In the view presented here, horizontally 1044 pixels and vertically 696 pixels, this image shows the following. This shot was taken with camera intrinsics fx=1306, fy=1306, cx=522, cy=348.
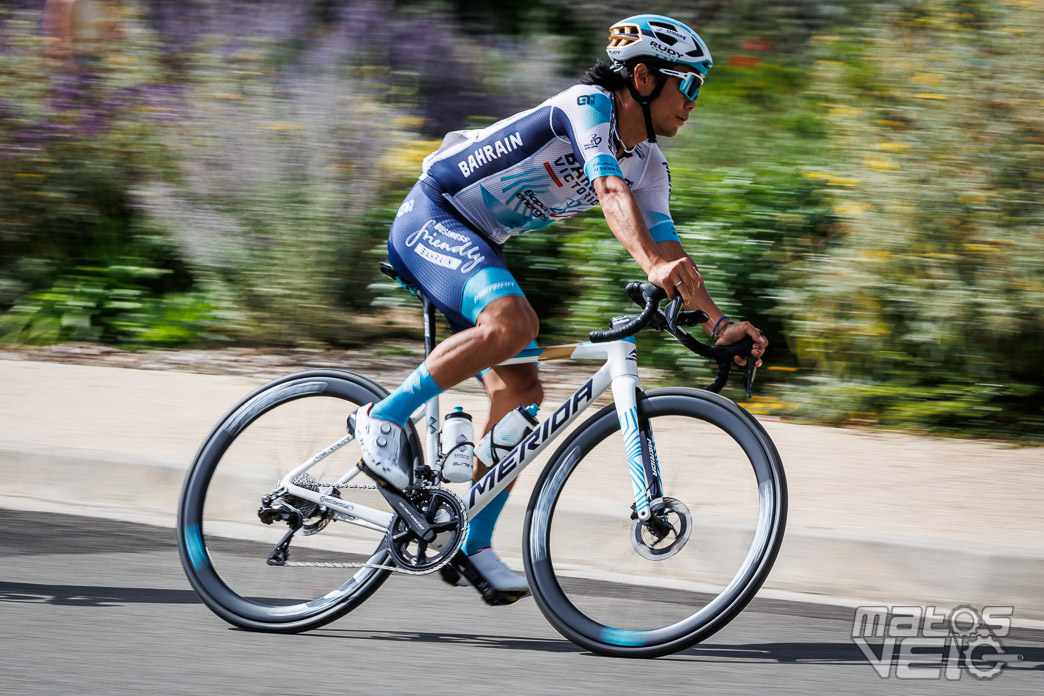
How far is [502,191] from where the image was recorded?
415cm

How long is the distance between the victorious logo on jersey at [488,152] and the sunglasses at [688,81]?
498mm

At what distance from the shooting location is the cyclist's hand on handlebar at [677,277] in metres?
3.72

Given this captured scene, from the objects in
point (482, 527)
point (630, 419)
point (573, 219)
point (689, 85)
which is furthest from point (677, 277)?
point (573, 219)

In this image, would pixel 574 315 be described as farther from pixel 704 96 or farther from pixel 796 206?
pixel 704 96

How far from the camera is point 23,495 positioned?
242 inches

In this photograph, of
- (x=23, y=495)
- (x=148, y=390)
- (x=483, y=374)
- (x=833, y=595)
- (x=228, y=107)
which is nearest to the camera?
(x=483, y=374)

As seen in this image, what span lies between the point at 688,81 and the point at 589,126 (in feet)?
1.16

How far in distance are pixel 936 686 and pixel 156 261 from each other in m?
7.39

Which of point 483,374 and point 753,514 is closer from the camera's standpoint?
point 753,514

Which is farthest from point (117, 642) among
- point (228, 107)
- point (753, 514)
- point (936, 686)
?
point (228, 107)

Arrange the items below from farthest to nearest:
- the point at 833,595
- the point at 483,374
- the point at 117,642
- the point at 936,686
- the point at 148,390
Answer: the point at 148,390, the point at 833,595, the point at 483,374, the point at 117,642, the point at 936,686

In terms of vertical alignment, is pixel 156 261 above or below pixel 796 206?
below

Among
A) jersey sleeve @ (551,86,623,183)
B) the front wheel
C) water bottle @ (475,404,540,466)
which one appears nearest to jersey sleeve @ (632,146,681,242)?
jersey sleeve @ (551,86,623,183)

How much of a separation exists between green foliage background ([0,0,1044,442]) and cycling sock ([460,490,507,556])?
3666mm
